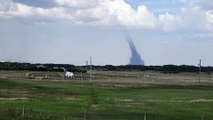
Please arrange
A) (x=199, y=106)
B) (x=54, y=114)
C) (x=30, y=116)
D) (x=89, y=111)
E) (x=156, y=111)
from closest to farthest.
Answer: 1. (x=30, y=116)
2. (x=54, y=114)
3. (x=89, y=111)
4. (x=156, y=111)
5. (x=199, y=106)

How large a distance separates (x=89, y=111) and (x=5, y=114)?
30.1 ft

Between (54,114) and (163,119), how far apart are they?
939 centimetres

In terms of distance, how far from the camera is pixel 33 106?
52531 mm

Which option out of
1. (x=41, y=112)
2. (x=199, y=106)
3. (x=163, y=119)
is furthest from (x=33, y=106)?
(x=199, y=106)

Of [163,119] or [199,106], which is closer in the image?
[163,119]

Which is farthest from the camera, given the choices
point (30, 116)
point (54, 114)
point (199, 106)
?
point (199, 106)

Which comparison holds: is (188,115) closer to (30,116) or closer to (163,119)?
(163,119)

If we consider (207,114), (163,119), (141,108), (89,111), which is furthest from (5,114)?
(207,114)

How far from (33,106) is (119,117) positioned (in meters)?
12.0

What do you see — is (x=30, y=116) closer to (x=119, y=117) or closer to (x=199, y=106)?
(x=119, y=117)

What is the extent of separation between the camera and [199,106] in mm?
59625

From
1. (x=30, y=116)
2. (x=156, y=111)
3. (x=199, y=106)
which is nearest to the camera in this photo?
(x=30, y=116)

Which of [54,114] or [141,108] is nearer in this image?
[54,114]

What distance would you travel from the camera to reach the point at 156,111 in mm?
51750
